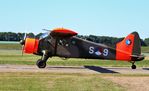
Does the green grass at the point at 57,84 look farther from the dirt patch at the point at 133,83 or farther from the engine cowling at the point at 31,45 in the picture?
the engine cowling at the point at 31,45

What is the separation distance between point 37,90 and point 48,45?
1143 cm

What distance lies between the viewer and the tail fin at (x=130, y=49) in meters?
26.0

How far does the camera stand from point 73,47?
25.3m

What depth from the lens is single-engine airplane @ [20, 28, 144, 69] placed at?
2438 centimetres

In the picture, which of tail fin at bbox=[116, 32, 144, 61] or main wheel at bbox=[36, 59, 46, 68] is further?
tail fin at bbox=[116, 32, 144, 61]

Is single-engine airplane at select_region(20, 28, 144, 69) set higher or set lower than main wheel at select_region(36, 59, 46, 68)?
higher

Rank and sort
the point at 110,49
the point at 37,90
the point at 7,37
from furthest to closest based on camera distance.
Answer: the point at 7,37 < the point at 110,49 < the point at 37,90

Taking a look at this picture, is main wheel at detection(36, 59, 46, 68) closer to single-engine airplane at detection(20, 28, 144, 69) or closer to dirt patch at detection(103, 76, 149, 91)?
single-engine airplane at detection(20, 28, 144, 69)

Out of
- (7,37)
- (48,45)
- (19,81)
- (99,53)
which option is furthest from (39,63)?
A: (7,37)

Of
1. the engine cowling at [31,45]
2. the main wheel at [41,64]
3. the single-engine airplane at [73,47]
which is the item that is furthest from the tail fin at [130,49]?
the engine cowling at [31,45]

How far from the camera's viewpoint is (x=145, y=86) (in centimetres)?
1527

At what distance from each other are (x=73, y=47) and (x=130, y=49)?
4334 mm

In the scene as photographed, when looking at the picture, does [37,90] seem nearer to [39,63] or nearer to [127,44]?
[39,63]

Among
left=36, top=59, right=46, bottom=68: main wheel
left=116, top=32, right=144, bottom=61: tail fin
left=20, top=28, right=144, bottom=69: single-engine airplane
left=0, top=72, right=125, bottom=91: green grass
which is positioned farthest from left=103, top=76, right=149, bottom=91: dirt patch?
left=116, top=32, right=144, bottom=61: tail fin
